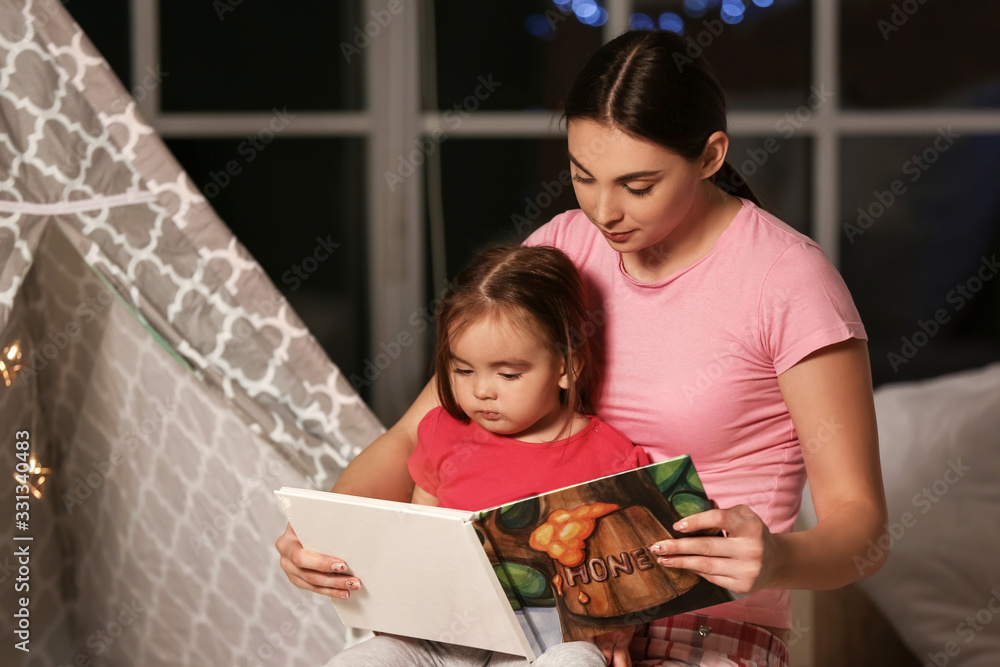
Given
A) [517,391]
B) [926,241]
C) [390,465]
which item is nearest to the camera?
[517,391]

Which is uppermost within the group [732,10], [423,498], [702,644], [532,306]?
[732,10]

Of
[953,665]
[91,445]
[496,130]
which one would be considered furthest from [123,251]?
[953,665]

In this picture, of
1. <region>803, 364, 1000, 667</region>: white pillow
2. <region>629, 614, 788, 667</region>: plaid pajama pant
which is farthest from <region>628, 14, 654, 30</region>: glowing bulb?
<region>629, 614, 788, 667</region>: plaid pajama pant

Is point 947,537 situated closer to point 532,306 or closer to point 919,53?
point 532,306

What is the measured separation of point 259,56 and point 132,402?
3.86 feet

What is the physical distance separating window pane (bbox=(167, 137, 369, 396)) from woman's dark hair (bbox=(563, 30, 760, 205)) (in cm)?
146

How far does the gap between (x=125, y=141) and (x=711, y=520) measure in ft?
3.14

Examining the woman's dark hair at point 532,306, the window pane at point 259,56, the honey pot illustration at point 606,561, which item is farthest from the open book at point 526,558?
the window pane at point 259,56

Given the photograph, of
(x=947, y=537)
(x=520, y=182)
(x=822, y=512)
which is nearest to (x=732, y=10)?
(x=520, y=182)

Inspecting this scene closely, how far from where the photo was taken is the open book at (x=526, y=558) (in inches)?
31.5

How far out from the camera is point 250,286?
1.33m

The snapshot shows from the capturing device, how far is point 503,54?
2.33m

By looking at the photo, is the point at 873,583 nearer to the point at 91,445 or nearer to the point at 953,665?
the point at 953,665

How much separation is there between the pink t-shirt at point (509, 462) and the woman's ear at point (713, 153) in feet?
0.95
